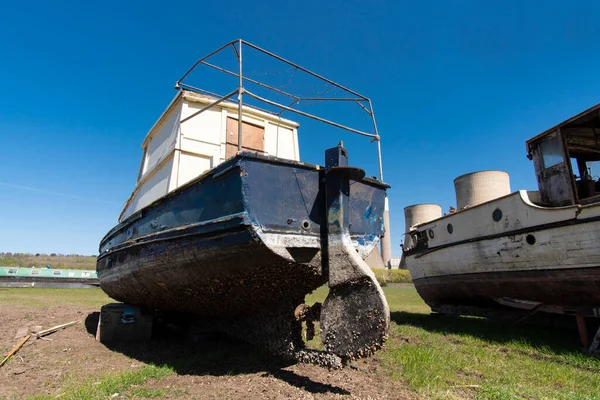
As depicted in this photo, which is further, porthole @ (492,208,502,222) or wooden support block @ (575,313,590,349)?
porthole @ (492,208,502,222)

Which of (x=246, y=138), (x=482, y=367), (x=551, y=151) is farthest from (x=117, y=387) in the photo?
(x=551, y=151)

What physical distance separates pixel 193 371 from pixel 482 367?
135 inches

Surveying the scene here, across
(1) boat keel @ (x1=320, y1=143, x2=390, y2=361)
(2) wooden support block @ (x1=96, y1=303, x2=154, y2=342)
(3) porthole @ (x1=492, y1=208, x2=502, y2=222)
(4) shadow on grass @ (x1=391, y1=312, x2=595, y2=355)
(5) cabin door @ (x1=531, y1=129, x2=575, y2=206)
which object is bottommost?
(4) shadow on grass @ (x1=391, y1=312, x2=595, y2=355)

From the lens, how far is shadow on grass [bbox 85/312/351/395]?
3658mm

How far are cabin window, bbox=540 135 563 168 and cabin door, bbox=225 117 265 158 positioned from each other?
505 cm

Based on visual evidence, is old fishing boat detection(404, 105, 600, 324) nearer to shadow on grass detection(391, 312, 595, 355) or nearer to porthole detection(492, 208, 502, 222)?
porthole detection(492, 208, 502, 222)

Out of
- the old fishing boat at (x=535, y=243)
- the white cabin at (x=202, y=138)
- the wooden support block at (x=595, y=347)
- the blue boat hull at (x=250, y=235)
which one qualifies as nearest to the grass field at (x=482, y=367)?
the wooden support block at (x=595, y=347)

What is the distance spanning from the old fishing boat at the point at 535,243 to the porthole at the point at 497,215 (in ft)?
0.06

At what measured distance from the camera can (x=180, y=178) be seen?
5043 millimetres

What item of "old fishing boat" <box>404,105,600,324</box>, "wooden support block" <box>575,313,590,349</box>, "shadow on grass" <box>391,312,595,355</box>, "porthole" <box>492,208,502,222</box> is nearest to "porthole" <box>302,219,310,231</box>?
"old fishing boat" <box>404,105,600,324</box>

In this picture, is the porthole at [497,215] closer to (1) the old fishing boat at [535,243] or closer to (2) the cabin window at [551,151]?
(1) the old fishing boat at [535,243]

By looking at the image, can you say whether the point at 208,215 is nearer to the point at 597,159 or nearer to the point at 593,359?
the point at 593,359

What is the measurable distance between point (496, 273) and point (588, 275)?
1525 mm

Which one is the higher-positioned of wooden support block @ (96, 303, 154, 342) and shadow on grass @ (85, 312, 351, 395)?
wooden support block @ (96, 303, 154, 342)
